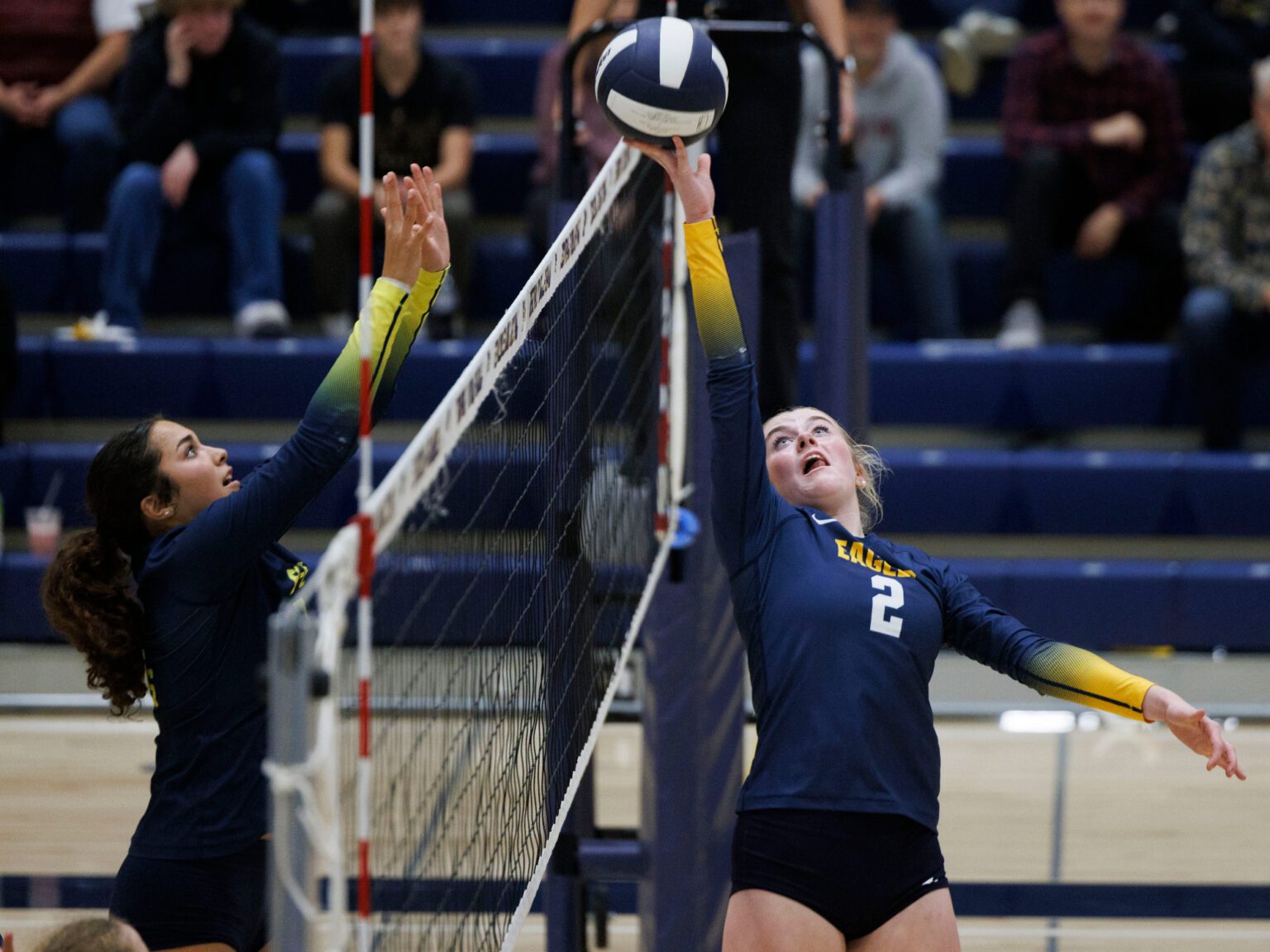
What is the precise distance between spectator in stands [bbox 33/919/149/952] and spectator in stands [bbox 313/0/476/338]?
544 centimetres

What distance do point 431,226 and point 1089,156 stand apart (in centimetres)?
555

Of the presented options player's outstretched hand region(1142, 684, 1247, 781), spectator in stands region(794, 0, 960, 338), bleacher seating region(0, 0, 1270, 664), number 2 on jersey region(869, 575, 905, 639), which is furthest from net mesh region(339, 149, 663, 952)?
spectator in stands region(794, 0, 960, 338)

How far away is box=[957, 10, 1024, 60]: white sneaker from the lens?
8.91 metres

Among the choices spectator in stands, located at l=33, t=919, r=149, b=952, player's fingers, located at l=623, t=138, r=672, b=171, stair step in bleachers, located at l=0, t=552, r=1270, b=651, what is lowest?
stair step in bleachers, located at l=0, t=552, r=1270, b=651

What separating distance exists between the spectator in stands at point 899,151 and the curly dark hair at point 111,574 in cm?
520

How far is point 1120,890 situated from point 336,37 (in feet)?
20.3

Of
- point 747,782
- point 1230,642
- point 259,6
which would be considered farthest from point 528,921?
point 259,6

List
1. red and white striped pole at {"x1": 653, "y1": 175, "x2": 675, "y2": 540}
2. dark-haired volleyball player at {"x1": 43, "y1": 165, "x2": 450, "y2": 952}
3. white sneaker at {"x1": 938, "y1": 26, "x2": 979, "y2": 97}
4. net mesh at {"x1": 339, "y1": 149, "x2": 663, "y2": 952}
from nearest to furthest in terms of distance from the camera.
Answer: net mesh at {"x1": 339, "y1": 149, "x2": 663, "y2": 952} < dark-haired volleyball player at {"x1": 43, "y1": 165, "x2": 450, "y2": 952} < red and white striped pole at {"x1": 653, "y1": 175, "x2": 675, "y2": 540} < white sneaker at {"x1": 938, "y1": 26, "x2": 979, "y2": 97}

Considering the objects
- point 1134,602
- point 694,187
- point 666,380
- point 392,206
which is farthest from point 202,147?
point 694,187

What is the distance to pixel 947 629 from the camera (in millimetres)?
3438

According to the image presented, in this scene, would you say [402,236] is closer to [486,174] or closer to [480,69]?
[486,174]

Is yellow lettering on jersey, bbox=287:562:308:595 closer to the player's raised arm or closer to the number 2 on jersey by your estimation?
the player's raised arm

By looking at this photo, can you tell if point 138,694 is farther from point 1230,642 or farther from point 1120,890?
point 1230,642

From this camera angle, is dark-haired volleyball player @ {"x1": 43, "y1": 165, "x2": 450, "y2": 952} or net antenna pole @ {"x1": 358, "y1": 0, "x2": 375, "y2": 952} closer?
net antenna pole @ {"x1": 358, "y1": 0, "x2": 375, "y2": 952}
